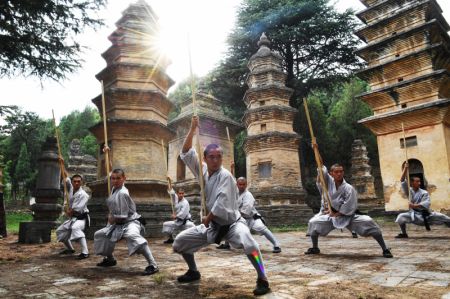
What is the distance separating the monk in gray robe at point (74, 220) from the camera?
6723 mm

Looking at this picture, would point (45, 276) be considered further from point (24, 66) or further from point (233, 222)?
point (24, 66)

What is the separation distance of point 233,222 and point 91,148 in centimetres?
4532

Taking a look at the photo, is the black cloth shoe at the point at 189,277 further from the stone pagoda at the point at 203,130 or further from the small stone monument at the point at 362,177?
the small stone monument at the point at 362,177

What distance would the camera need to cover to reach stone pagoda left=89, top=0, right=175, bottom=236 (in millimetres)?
10938

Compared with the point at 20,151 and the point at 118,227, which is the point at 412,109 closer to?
the point at 118,227

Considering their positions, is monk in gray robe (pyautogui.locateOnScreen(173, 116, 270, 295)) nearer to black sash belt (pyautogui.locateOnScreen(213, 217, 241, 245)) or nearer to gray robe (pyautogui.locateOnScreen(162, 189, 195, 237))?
black sash belt (pyautogui.locateOnScreen(213, 217, 241, 245))

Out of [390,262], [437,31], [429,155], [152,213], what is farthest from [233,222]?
[437,31]

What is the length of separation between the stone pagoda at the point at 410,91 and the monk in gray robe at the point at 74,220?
12329mm

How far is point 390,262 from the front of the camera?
5.14m

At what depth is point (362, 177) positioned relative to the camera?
Answer: 82.2ft

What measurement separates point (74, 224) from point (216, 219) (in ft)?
13.8

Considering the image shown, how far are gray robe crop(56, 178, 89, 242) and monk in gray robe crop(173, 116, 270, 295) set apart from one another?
346 cm

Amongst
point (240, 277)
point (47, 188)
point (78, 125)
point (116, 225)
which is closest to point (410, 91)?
point (240, 277)

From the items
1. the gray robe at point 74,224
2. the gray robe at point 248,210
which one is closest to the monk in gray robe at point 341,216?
the gray robe at point 248,210
